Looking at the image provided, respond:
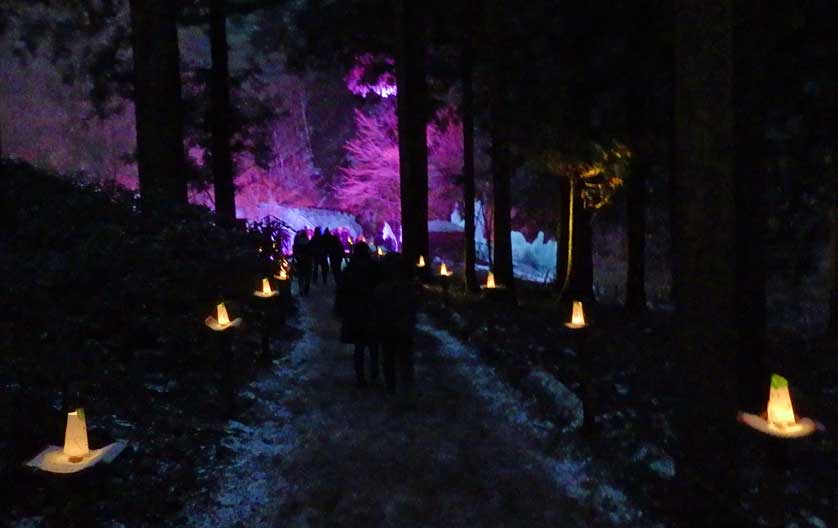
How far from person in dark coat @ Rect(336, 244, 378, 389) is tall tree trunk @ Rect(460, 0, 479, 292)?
10567 millimetres

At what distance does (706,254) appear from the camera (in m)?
5.51

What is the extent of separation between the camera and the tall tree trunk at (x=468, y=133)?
782 inches

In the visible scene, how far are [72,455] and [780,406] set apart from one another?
12.6 feet

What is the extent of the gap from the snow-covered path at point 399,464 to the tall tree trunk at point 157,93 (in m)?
4.92

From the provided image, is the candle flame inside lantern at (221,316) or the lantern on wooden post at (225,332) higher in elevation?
the candle flame inside lantern at (221,316)

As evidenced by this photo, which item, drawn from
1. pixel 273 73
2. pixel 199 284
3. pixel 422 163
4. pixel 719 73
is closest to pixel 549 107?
pixel 422 163

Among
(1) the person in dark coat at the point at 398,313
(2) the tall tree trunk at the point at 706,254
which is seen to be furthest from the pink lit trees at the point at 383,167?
(2) the tall tree trunk at the point at 706,254

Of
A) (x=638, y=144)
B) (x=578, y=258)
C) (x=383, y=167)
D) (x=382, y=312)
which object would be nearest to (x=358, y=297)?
(x=382, y=312)

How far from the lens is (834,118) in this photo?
43.6 feet

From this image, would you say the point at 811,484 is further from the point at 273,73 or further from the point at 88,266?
the point at 273,73

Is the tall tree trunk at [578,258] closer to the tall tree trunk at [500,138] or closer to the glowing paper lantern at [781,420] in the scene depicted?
the tall tree trunk at [500,138]

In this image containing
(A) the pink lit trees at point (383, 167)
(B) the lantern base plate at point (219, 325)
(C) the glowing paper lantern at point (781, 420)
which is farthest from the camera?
(A) the pink lit trees at point (383, 167)

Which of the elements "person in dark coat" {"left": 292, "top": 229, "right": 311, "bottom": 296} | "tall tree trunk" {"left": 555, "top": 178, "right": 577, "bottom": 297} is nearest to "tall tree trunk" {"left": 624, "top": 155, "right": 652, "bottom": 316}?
"tall tree trunk" {"left": 555, "top": 178, "right": 577, "bottom": 297}

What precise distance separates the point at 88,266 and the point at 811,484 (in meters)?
7.43
